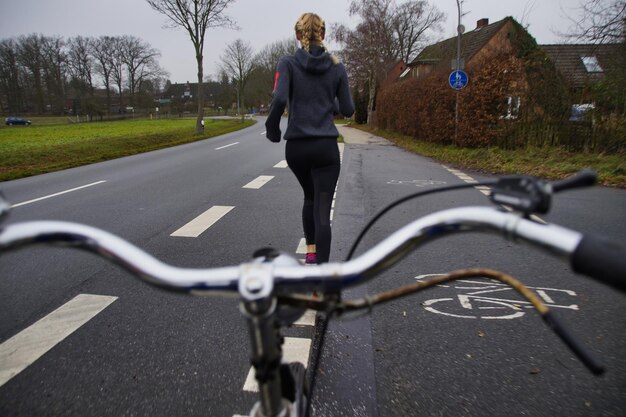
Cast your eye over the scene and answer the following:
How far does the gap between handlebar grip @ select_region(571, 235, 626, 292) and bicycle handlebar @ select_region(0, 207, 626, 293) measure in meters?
0.02

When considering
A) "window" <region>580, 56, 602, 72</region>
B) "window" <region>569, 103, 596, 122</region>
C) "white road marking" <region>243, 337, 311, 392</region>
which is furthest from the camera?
"window" <region>569, 103, 596, 122</region>

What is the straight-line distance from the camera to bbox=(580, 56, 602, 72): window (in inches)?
450

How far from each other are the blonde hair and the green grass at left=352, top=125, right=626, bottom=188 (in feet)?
26.9

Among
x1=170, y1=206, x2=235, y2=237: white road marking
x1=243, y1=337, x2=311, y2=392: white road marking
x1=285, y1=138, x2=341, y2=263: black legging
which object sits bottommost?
x1=170, y1=206, x2=235, y2=237: white road marking

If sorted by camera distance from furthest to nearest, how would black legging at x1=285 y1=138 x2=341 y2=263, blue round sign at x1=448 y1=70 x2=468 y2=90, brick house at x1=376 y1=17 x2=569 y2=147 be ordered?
blue round sign at x1=448 y1=70 x2=468 y2=90, brick house at x1=376 y1=17 x2=569 y2=147, black legging at x1=285 y1=138 x2=341 y2=263

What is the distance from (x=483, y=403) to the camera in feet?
7.23

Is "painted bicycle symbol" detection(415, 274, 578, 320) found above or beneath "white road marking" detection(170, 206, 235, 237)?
above

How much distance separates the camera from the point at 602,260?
25.3 inches

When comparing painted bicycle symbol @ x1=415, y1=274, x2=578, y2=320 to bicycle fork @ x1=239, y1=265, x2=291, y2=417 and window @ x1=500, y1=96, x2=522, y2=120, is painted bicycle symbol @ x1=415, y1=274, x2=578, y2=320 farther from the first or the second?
window @ x1=500, y1=96, x2=522, y2=120

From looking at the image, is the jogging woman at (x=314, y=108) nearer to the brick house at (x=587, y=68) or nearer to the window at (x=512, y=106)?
the brick house at (x=587, y=68)

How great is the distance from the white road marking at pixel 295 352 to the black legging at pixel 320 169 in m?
0.68

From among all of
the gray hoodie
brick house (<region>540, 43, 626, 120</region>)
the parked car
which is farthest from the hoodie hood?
the parked car

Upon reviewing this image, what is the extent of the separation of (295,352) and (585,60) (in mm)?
12704

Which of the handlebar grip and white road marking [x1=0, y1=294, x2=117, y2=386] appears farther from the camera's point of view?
white road marking [x1=0, y1=294, x2=117, y2=386]
